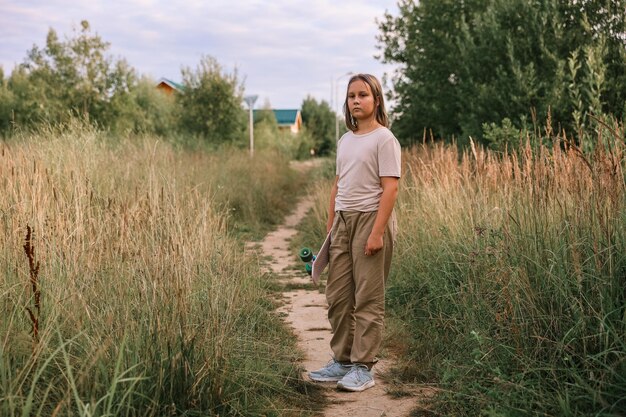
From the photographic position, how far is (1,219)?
174 inches

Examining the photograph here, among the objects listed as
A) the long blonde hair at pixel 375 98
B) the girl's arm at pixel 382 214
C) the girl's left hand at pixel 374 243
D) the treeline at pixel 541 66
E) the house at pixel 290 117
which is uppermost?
the house at pixel 290 117

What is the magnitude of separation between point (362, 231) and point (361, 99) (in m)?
0.87

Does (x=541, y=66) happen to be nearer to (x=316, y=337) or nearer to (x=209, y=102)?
(x=316, y=337)

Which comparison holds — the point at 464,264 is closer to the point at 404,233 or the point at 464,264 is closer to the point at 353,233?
the point at 353,233

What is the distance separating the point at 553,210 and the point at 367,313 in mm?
1359

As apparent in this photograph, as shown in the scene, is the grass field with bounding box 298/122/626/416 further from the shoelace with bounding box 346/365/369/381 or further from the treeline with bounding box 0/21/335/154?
the treeline with bounding box 0/21/335/154

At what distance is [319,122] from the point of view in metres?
62.6

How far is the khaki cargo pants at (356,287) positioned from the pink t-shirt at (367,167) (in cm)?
9

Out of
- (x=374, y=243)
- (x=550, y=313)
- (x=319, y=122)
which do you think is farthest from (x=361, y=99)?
(x=319, y=122)

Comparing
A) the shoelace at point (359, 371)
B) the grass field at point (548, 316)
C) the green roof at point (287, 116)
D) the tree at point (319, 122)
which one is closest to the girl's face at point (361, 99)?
the grass field at point (548, 316)

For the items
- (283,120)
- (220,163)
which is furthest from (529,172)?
(283,120)

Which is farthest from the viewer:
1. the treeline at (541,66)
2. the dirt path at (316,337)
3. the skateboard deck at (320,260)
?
the treeline at (541,66)

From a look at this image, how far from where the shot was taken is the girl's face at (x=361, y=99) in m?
4.11

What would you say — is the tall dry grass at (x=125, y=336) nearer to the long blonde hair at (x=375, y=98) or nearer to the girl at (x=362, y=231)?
the girl at (x=362, y=231)
